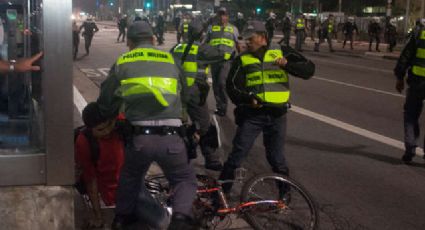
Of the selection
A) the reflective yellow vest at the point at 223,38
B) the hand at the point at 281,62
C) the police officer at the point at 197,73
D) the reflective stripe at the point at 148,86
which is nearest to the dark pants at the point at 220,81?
the reflective yellow vest at the point at 223,38

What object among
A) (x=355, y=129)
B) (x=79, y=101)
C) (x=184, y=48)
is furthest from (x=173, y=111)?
(x=79, y=101)

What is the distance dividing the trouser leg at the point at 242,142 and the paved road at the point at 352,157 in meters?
0.98

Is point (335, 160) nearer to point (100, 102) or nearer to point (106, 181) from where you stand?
point (106, 181)

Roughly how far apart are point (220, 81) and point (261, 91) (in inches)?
203

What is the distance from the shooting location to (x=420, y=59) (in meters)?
7.46

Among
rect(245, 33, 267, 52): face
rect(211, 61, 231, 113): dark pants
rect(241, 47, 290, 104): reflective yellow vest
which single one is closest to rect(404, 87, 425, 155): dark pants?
rect(241, 47, 290, 104): reflective yellow vest

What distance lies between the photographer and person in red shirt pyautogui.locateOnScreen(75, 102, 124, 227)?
4616 mm

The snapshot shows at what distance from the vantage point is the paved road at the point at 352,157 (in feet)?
19.4

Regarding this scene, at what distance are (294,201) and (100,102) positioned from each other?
1725mm

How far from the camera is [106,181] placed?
4855mm

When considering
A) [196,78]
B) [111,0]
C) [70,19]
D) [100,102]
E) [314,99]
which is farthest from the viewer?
[111,0]

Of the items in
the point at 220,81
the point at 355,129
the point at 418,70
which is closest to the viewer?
the point at 418,70

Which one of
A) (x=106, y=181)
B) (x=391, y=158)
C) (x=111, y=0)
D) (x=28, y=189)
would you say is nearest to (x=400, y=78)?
(x=391, y=158)

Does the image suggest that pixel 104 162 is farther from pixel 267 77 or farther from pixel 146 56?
pixel 267 77
